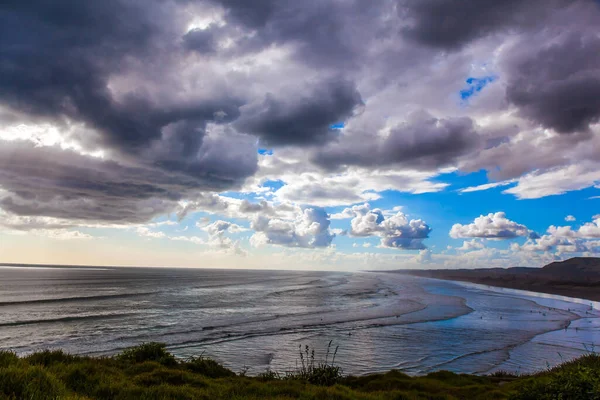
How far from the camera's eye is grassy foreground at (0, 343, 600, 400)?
8984 millimetres

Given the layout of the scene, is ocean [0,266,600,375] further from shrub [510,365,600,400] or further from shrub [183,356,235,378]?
shrub [510,365,600,400]

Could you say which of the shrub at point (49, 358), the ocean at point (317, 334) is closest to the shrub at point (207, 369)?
the shrub at point (49, 358)

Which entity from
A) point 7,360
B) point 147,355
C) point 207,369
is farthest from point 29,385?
point 147,355

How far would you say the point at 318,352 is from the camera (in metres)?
26.5

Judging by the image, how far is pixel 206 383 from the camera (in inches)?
509

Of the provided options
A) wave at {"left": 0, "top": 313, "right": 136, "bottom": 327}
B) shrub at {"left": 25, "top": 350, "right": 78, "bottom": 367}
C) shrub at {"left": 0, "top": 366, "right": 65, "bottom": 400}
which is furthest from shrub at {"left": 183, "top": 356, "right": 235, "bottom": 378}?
wave at {"left": 0, "top": 313, "right": 136, "bottom": 327}

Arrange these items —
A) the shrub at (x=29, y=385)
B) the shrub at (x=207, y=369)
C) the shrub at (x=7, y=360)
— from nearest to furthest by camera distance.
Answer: the shrub at (x=29, y=385), the shrub at (x=7, y=360), the shrub at (x=207, y=369)

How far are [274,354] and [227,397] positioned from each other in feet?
52.1

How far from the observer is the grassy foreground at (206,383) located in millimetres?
8984

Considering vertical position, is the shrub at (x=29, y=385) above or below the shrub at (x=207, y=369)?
above

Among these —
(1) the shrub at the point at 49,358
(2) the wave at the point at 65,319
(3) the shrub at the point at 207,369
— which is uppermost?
(1) the shrub at the point at 49,358

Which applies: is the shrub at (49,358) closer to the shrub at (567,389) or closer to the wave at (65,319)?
the shrub at (567,389)

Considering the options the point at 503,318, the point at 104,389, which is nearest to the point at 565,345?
the point at 503,318

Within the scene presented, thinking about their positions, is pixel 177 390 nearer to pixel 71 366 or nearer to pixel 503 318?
pixel 71 366
